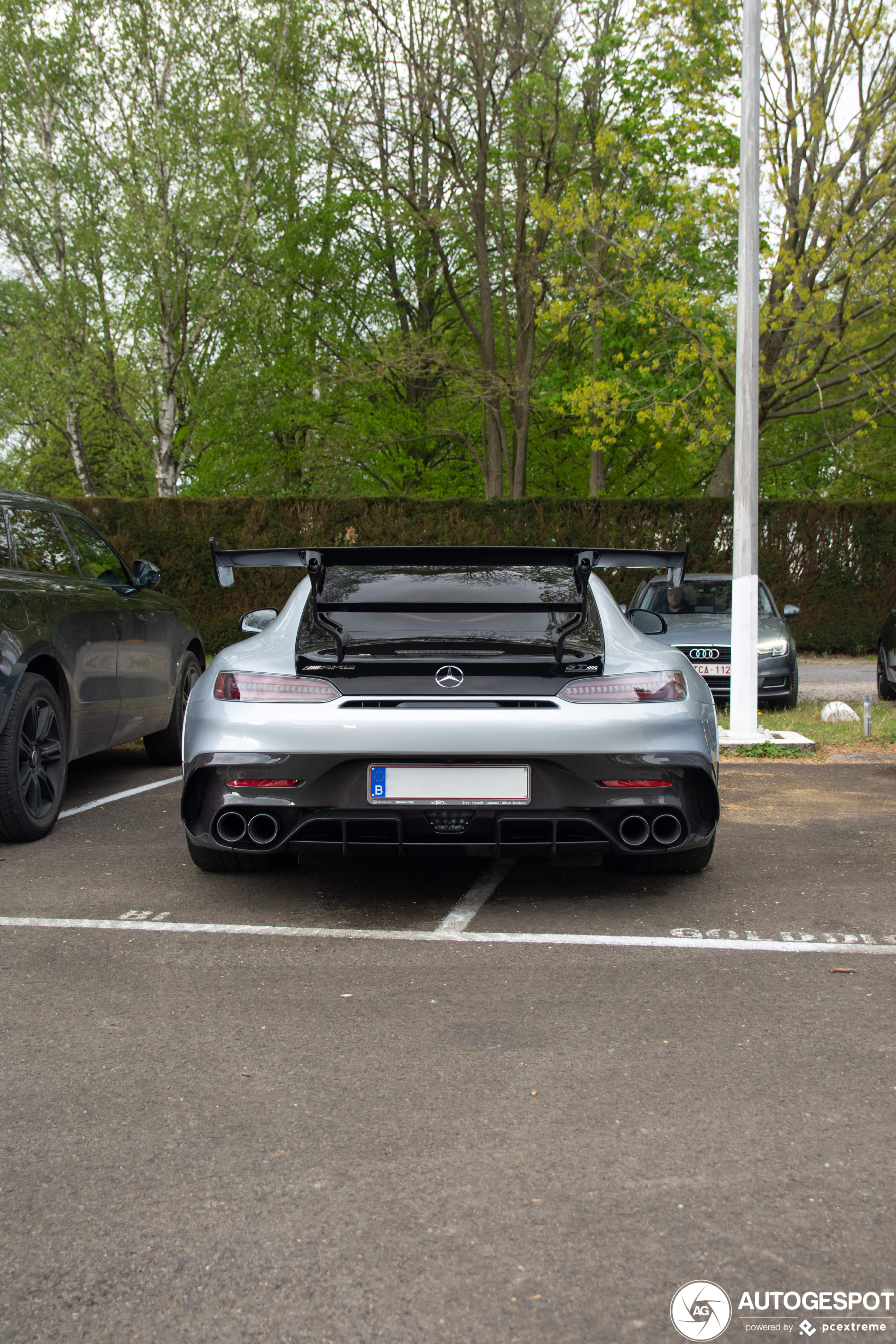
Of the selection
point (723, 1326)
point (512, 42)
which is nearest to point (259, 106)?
point (512, 42)

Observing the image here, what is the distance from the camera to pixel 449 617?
475 centimetres

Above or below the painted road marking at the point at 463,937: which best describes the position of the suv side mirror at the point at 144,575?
above

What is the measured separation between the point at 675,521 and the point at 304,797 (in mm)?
15258

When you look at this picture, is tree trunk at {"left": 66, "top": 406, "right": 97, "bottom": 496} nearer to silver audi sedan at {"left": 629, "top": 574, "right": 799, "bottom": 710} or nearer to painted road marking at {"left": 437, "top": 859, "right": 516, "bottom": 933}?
silver audi sedan at {"left": 629, "top": 574, "right": 799, "bottom": 710}

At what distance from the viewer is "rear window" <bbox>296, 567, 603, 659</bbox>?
4535mm

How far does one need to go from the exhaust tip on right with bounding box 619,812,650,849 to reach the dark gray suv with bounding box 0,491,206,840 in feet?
9.78

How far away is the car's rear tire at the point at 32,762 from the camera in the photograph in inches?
221

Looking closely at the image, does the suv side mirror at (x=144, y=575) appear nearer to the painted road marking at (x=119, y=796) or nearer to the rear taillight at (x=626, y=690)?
the painted road marking at (x=119, y=796)

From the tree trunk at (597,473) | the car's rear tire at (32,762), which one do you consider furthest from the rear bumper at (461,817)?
the tree trunk at (597,473)

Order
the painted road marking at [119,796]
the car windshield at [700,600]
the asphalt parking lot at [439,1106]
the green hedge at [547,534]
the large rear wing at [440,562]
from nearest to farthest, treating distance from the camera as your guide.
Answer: the asphalt parking lot at [439,1106]
the large rear wing at [440,562]
the painted road marking at [119,796]
the car windshield at [700,600]
the green hedge at [547,534]

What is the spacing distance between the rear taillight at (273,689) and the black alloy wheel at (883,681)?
9.31 meters

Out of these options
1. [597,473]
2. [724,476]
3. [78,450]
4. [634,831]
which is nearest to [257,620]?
[634,831]

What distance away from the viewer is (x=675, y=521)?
1872 cm

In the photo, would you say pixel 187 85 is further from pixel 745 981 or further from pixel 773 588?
pixel 745 981
